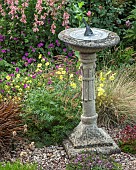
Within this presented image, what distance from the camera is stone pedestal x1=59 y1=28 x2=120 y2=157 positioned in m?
5.41

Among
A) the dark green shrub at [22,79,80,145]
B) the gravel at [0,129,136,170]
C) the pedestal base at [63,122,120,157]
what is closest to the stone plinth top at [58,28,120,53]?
the dark green shrub at [22,79,80,145]

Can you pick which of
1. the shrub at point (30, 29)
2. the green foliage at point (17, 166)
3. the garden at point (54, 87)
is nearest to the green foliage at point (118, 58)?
the garden at point (54, 87)

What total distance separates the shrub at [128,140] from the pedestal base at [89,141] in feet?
0.34

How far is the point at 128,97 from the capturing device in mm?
6723

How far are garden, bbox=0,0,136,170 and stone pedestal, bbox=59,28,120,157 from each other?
0.46 feet

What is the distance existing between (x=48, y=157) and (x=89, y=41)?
1509 millimetres

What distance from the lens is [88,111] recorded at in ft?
19.1

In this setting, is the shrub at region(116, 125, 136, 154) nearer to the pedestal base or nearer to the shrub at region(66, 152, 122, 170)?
the pedestal base

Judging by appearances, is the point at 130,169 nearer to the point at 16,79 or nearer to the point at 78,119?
A: the point at 78,119

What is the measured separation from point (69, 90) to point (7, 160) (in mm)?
1392

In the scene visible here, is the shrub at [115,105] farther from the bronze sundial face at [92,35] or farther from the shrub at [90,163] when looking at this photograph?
the shrub at [90,163]

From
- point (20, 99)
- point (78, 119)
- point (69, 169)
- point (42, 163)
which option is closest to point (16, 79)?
point (20, 99)

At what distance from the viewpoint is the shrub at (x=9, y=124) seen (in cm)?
576

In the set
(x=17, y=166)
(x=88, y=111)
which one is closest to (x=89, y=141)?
(x=88, y=111)
